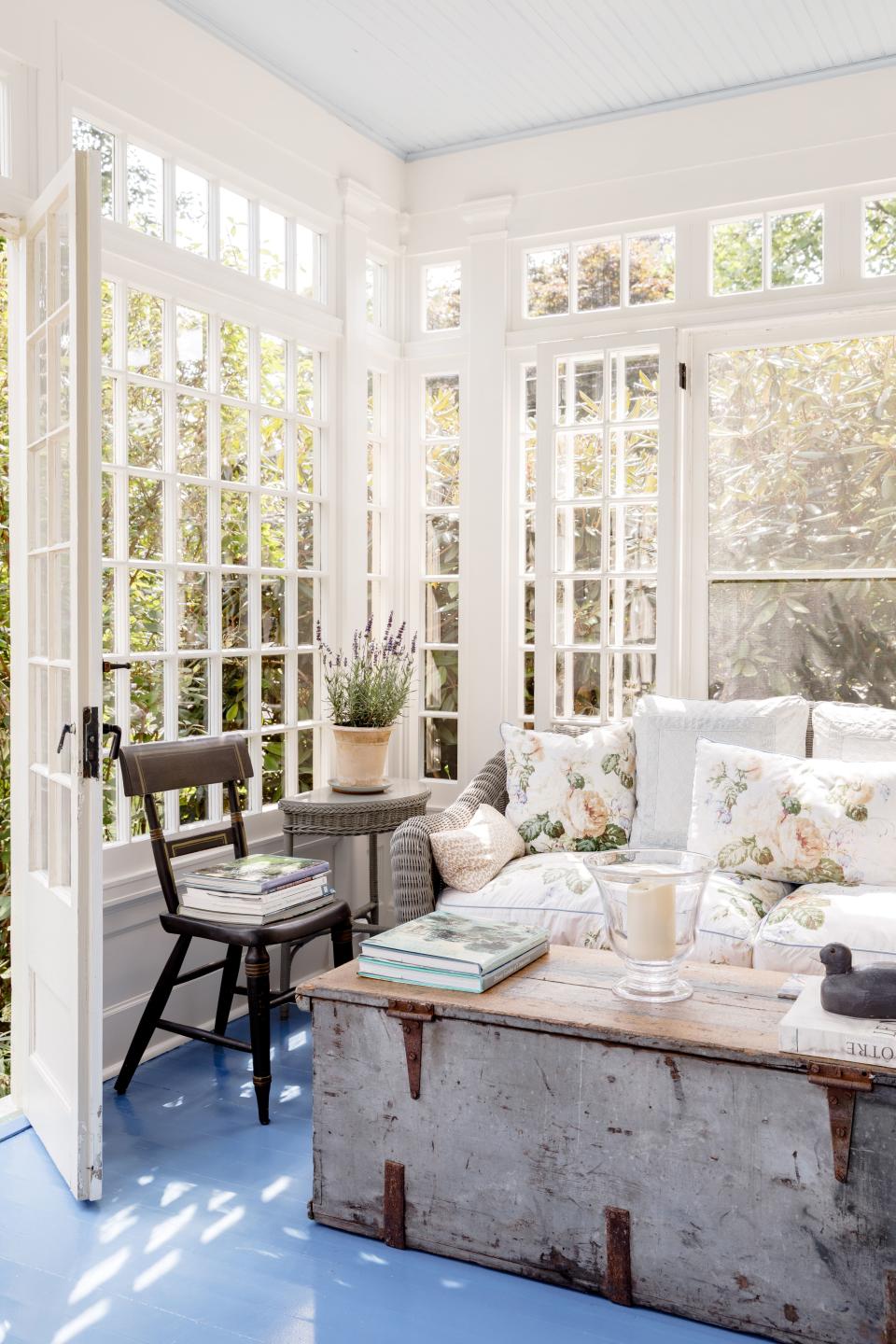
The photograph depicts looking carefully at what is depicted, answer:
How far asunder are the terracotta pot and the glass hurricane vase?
1728mm

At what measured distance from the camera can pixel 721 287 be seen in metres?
4.25

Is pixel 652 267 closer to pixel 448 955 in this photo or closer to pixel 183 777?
pixel 183 777

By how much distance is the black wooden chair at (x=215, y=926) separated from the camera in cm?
314

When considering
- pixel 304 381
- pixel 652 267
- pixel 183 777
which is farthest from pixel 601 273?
pixel 183 777

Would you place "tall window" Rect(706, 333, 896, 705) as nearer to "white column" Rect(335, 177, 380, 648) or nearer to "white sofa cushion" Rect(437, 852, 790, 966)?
"white sofa cushion" Rect(437, 852, 790, 966)

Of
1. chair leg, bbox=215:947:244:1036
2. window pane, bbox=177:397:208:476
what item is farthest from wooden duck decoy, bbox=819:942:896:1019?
window pane, bbox=177:397:208:476

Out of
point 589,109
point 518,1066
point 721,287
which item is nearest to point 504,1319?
point 518,1066

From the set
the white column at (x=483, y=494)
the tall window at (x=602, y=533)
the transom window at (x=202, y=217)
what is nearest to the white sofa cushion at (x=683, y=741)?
the tall window at (x=602, y=533)

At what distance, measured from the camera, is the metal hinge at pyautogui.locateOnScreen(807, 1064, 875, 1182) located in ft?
6.59

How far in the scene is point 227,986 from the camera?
3.63 m

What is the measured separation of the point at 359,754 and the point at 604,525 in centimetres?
127

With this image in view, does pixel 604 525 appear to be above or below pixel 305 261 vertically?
below

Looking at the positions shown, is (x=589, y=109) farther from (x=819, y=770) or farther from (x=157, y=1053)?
(x=157, y=1053)

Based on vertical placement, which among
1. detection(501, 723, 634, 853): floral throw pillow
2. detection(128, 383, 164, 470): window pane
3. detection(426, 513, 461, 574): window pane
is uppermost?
detection(128, 383, 164, 470): window pane
